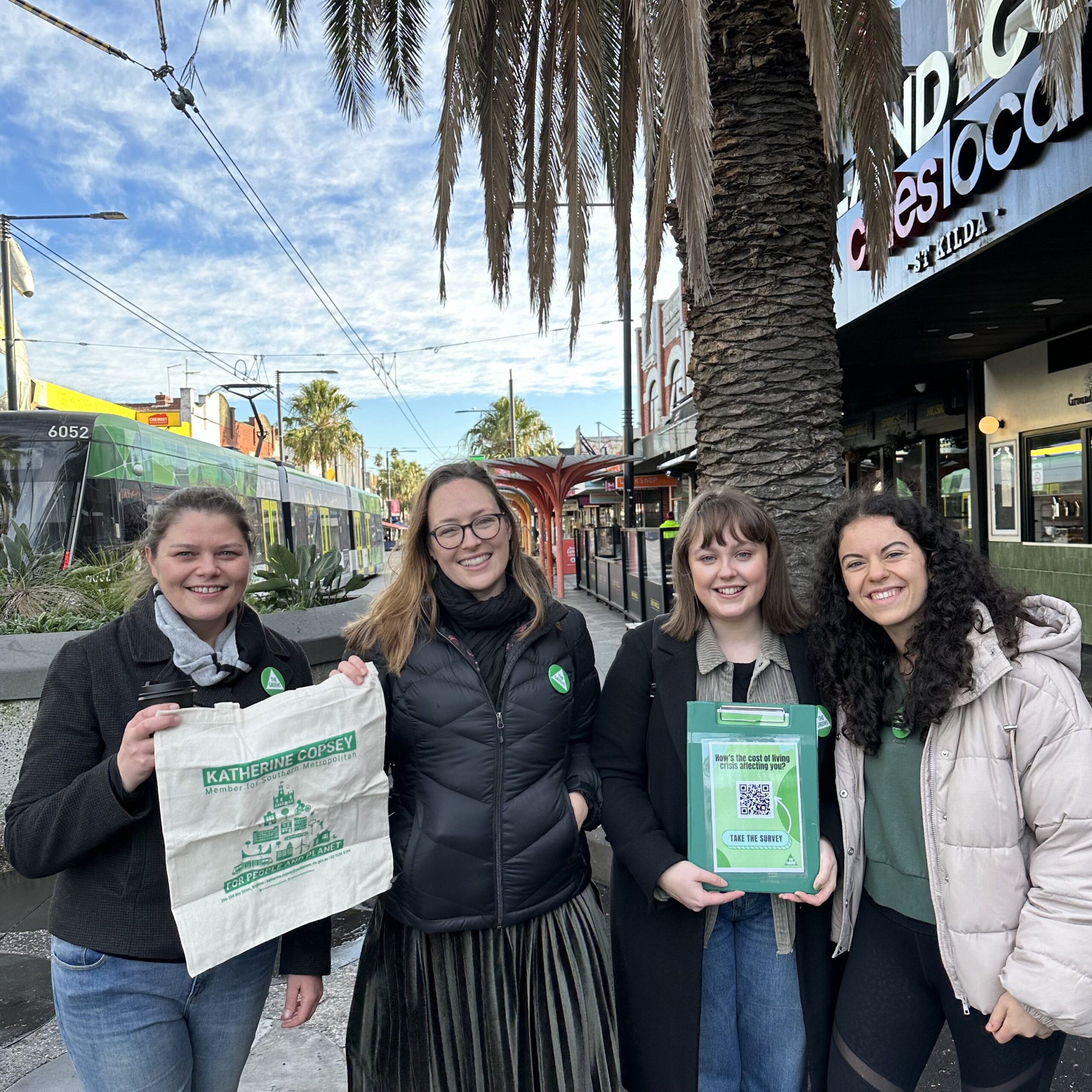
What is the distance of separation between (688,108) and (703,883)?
7.25ft

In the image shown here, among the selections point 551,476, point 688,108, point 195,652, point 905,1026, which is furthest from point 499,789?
point 551,476

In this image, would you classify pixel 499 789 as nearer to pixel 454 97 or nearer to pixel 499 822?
pixel 499 822

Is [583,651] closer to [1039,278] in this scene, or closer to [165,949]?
[165,949]

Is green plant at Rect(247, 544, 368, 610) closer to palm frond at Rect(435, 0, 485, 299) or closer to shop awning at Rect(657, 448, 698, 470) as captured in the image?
palm frond at Rect(435, 0, 485, 299)

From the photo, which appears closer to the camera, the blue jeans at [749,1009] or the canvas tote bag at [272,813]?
the canvas tote bag at [272,813]

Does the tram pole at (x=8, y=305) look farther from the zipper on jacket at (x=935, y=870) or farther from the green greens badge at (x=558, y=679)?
the zipper on jacket at (x=935, y=870)

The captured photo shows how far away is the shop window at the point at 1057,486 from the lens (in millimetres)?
9891

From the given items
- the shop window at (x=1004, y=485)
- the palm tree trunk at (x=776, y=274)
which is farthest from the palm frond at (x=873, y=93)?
the shop window at (x=1004, y=485)

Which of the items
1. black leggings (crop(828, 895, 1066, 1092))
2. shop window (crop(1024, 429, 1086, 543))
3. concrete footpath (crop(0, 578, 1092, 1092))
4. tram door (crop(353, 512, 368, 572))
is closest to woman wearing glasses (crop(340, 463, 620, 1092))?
black leggings (crop(828, 895, 1066, 1092))

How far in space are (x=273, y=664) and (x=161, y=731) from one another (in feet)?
1.20

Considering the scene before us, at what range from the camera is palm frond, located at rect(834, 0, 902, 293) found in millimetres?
3404

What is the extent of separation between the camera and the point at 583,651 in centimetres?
227

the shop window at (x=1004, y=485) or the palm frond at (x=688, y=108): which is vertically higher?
the palm frond at (x=688, y=108)

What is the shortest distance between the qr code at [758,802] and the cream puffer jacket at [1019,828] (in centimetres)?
35
